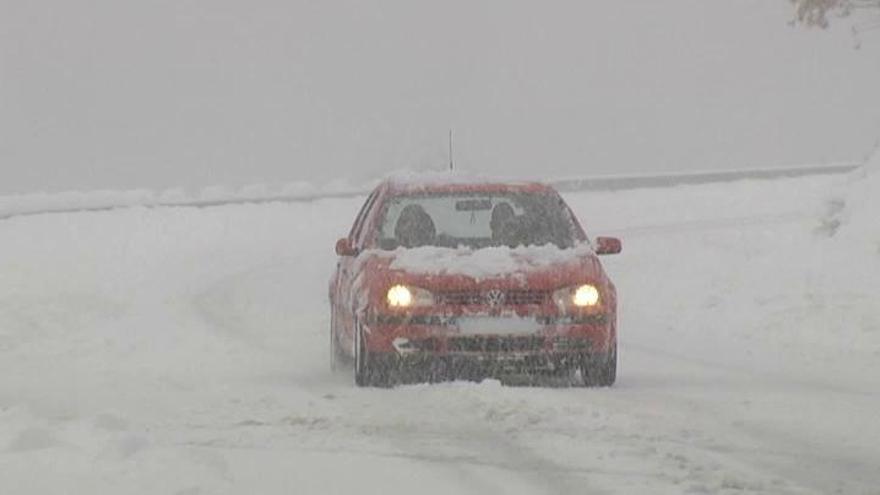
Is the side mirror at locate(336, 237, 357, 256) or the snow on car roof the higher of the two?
the snow on car roof

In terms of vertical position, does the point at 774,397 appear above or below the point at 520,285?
below

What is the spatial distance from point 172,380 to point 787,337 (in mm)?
6302

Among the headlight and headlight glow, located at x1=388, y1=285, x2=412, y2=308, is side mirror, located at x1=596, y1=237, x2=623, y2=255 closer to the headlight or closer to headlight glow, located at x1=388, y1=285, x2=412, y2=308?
the headlight

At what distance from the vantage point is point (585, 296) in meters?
10.5

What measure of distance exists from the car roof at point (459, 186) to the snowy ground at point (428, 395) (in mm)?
1522

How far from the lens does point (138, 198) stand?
127 feet

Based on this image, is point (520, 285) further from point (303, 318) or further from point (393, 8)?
point (393, 8)

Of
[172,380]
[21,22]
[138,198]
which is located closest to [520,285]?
[172,380]

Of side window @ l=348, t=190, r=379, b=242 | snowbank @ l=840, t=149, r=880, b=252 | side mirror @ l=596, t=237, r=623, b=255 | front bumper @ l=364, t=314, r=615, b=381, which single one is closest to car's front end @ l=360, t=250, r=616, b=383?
front bumper @ l=364, t=314, r=615, b=381

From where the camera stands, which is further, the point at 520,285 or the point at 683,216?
the point at 683,216

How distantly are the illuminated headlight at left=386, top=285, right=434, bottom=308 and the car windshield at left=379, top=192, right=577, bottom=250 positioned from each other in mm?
948

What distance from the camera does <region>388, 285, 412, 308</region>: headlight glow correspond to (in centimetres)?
1044

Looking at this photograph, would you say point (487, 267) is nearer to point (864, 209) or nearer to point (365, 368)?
point (365, 368)

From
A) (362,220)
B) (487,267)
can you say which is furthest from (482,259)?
(362,220)
